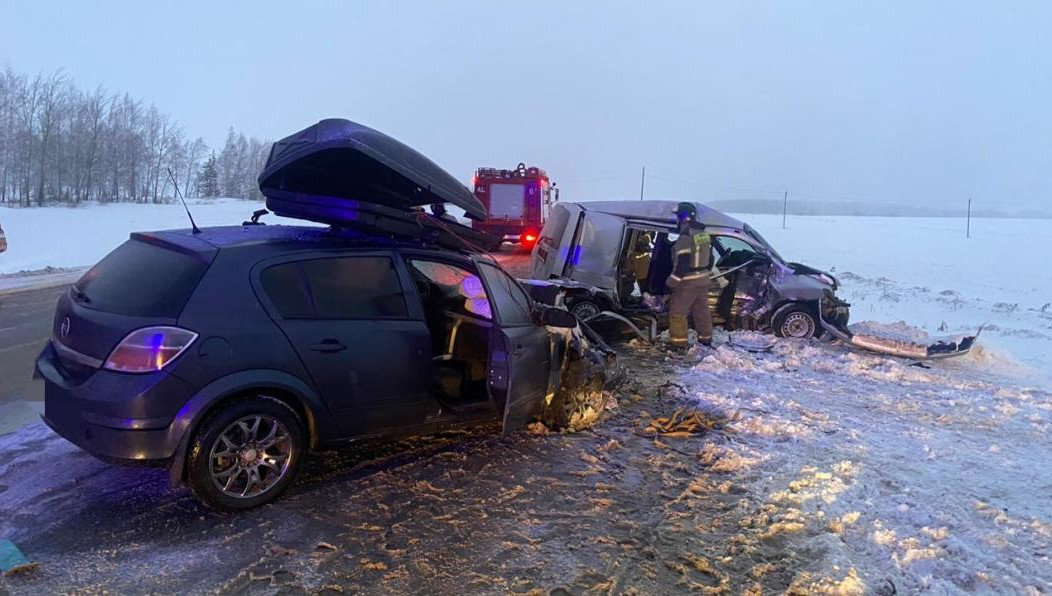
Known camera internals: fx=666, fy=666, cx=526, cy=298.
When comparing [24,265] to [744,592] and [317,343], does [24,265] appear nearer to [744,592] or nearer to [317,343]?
[317,343]

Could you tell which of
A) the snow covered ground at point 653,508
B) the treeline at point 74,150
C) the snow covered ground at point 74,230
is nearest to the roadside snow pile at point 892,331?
the snow covered ground at point 653,508

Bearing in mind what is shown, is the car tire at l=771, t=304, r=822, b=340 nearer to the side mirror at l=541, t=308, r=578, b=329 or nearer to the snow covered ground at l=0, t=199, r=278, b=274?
the side mirror at l=541, t=308, r=578, b=329

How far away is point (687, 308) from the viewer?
8844 millimetres

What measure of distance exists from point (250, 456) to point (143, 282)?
110 centimetres

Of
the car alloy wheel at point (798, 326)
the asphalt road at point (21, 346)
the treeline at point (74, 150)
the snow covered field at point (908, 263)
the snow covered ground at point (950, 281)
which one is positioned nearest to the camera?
the asphalt road at point (21, 346)

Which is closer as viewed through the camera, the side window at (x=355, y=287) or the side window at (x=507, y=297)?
the side window at (x=355, y=287)

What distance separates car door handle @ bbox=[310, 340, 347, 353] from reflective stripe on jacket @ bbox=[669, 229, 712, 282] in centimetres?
584

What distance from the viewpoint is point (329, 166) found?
14.0ft

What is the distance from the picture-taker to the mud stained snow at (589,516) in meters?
3.18

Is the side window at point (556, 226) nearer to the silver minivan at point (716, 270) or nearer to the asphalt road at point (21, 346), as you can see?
the silver minivan at point (716, 270)

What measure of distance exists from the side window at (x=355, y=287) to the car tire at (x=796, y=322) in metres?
7.12

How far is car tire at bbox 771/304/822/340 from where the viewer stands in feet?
31.8

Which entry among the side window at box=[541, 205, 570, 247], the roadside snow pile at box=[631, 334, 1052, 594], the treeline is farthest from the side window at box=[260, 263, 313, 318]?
the treeline

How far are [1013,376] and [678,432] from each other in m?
5.51
